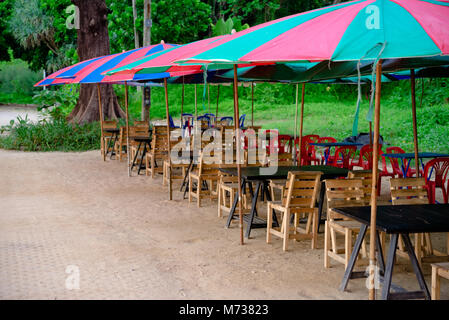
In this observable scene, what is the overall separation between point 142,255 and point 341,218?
7.21 ft

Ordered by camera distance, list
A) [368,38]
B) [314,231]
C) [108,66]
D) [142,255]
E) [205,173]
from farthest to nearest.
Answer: [108,66] < [205,173] < [314,231] < [142,255] < [368,38]

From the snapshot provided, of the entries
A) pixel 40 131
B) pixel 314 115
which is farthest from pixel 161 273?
pixel 314 115

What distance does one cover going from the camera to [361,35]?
3879mm

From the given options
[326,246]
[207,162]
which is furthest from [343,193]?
[207,162]

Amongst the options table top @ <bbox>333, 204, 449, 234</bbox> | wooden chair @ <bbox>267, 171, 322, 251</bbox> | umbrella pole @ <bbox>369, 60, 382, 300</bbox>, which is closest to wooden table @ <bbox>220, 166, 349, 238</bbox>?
wooden chair @ <bbox>267, 171, 322, 251</bbox>

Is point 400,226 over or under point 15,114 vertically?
under

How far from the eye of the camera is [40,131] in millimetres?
16062

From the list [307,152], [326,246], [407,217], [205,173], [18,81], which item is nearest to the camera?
[407,217]

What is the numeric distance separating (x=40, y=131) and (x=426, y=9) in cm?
1406

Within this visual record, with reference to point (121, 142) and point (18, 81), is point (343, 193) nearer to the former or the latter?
point (121, 142)

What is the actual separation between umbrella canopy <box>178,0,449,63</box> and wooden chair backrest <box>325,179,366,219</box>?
5.35 ft

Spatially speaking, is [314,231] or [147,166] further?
[147,166]

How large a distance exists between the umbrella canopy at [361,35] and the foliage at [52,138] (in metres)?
12.2

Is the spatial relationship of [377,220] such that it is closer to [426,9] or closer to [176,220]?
[426,9]
